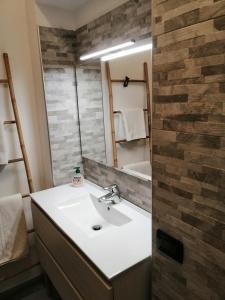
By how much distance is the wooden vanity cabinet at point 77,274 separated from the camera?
98 cm

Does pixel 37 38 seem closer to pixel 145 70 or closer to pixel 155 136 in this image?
pixel 145 70

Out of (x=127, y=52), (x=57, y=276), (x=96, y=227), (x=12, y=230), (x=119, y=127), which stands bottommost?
(x=57, y=276)

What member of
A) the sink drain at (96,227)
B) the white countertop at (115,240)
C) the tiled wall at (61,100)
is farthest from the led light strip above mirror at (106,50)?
the sink drain at (96,227)

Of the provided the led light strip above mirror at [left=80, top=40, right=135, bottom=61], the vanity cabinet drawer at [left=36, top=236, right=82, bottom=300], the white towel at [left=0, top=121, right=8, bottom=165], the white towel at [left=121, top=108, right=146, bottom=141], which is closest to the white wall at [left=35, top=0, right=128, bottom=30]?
the led light strip above mirror at [left=80, top=40, right=135, bottom=61]

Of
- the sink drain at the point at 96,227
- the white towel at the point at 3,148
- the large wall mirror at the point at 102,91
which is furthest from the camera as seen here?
the white towel at the point at 3,148

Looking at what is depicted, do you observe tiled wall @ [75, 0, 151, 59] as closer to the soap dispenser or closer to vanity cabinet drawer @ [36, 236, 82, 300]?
the soap dispenser

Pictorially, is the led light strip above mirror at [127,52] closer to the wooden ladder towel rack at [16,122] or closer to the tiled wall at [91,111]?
the tiled wall at [91,111]

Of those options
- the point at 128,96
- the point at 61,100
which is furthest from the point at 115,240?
the point at 61,100

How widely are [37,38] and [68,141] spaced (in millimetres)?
785

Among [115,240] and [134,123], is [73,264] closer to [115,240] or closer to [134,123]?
[115,240]

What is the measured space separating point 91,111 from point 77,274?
3.73 ft

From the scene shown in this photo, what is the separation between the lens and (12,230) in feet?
5.68

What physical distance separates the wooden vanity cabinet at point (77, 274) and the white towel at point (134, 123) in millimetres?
722

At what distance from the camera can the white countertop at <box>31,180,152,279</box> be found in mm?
999
